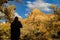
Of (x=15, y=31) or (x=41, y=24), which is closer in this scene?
(x=15, y=31)

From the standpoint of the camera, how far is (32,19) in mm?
40656

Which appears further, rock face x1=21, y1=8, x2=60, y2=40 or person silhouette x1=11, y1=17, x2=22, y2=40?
rock face x1=21, y1=8, x2=60, y2=40

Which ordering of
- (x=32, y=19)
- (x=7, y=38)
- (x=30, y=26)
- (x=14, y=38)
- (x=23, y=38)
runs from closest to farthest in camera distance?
(x=14, y=38) < (x=7, y=38) < (x=23, y=38) < (x=30, y=26) < (x=32, y=19)

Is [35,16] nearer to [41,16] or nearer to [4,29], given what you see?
[41,16]

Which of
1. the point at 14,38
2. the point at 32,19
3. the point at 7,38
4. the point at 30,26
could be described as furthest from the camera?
the point at 32,19

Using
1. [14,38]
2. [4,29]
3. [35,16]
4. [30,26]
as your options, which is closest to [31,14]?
[35,16]

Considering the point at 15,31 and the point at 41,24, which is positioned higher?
the point at 15,31

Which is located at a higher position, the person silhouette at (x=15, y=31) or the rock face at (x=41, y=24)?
the person silhouette at (x=15, y=31)

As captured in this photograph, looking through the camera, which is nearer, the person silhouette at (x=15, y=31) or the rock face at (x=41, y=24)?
the person silhouette at (x=15, y=31)

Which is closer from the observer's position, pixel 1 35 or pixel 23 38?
pixel 1 35

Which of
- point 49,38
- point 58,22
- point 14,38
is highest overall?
point 14,38

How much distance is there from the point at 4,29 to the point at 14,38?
1750cm

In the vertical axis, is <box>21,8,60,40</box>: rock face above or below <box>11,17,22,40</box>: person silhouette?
below

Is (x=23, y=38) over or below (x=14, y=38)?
below
